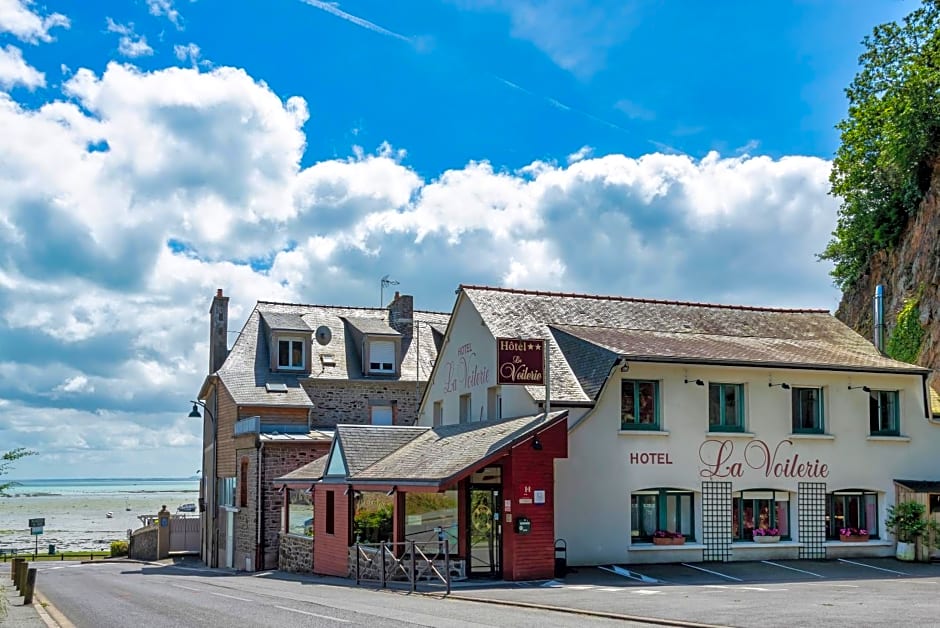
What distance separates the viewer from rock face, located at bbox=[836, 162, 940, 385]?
35.0 m

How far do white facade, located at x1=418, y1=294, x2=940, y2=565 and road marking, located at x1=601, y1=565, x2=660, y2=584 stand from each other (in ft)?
1.87

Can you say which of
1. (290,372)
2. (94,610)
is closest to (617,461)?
(94,610)

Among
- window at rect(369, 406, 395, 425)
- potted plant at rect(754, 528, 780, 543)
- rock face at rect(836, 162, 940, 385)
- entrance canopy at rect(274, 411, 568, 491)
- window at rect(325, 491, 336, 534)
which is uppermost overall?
rock face at rect(836, 162, 940, 385)

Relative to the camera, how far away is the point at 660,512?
25.4 meters

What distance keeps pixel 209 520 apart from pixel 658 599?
99.0ft

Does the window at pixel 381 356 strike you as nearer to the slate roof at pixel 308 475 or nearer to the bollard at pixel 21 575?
the slate roof at pixel 308 475

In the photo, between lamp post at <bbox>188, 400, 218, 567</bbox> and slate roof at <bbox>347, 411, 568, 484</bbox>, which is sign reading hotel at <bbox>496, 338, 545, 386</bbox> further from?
lamp post at <bbox>188, 400, 218, 567</bbox>

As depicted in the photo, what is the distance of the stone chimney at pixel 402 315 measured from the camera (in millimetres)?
42750

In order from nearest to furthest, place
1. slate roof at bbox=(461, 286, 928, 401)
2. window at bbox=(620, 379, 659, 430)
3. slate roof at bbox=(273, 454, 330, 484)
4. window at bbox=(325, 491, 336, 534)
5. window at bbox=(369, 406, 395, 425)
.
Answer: window at bbox=(620, 379, 659, 430) < slate roof at bbox=(461, 286, 928, 401) < window at bbox=(325, 491, 336, 534) < slate roof at bbox=(273, 454, 330, 484) < window at bbox=(369, 406, 395, 425)

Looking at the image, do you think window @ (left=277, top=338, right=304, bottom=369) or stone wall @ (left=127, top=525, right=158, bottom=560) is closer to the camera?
window @ (left=277, top=338, right=304, bottom=369)

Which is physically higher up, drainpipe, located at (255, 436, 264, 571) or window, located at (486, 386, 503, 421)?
window, located at (486, 386, 503, 421)

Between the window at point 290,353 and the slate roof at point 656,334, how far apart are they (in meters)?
12.3

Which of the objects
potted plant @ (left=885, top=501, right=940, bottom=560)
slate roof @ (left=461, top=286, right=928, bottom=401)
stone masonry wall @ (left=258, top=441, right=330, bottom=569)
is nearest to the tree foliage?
slate roof @ (left=461, top=286, right=928, bottom=401)

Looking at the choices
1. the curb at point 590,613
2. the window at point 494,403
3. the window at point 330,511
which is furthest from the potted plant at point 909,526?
the window at point 330,511
